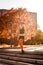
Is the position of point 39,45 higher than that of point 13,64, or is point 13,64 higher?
point 39,45

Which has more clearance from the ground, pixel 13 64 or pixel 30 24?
pixel 30 24

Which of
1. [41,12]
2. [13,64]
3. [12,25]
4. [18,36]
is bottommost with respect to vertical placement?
[13,64]

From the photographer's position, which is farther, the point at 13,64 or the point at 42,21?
the point at 42,21

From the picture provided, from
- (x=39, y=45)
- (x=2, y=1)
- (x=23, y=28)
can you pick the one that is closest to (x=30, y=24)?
(x=23, y=28)

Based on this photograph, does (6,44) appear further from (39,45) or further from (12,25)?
(39,45)

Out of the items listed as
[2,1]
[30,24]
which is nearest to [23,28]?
[30,24]

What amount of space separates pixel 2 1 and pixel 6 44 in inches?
35.9

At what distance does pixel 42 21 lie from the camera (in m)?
3.68

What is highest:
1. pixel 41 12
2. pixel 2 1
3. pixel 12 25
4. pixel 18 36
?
pixel 2 1

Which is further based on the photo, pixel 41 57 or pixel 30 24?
pixel 30 24

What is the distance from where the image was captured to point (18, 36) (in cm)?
368

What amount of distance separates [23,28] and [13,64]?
79 centimetres

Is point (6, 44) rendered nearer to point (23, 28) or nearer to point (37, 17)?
point (23, 28)

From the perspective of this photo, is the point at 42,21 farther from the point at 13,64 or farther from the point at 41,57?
the point at 13,64
